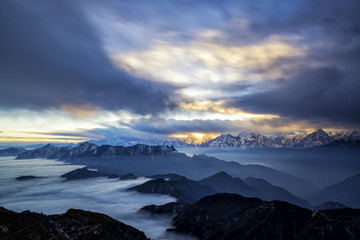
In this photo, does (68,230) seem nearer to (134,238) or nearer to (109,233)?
(109,233)

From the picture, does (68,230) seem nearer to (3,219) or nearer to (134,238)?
(3,219)

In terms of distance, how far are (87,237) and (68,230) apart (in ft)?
45.7

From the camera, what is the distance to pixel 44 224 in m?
128

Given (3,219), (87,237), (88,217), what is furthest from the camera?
(88,217)

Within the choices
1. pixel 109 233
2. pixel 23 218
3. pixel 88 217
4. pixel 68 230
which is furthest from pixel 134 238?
pixel 23 218

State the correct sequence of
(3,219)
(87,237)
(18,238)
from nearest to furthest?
(18,238)
(3,219)
(87,237)

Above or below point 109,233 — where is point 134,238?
below

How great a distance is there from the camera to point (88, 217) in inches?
6314

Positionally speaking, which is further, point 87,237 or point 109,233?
point 109,233

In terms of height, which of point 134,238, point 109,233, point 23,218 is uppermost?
point 23,218

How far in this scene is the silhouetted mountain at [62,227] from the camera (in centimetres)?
11562

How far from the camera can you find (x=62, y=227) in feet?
441

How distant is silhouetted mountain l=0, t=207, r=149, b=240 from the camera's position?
379 feet

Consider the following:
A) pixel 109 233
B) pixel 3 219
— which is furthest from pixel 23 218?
pixel 109 233
